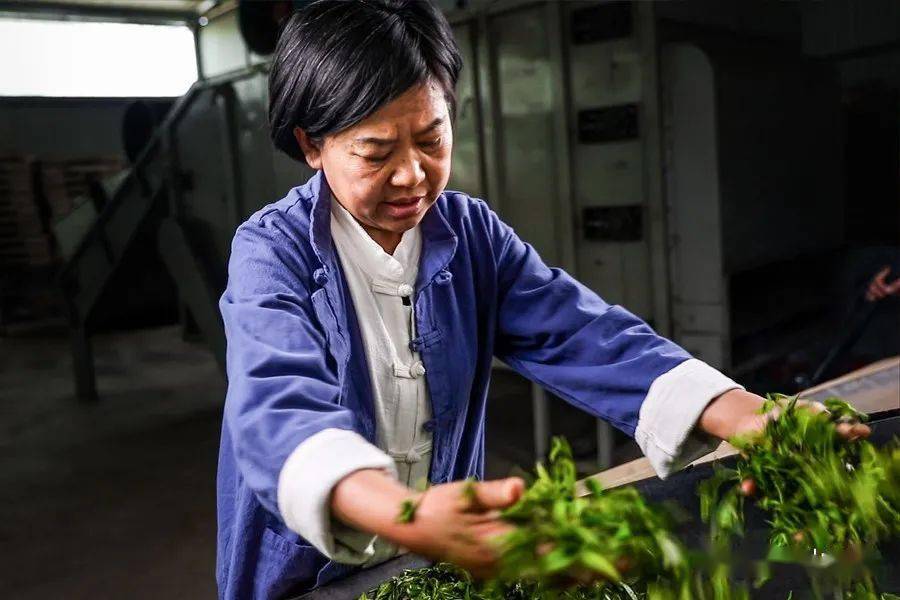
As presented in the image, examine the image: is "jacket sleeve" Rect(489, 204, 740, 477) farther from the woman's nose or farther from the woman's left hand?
the woman's nose

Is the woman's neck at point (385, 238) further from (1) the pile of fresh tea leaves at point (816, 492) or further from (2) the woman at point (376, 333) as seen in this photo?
(1) the pile of fresh tea leaves at point (816, 492)

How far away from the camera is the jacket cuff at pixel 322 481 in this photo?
81cm

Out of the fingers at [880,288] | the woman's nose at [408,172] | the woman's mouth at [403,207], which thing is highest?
the woman's nose at [408,172]

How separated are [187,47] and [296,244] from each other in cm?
270

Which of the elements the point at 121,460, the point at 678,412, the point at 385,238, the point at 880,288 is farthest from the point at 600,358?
the point at 121,460

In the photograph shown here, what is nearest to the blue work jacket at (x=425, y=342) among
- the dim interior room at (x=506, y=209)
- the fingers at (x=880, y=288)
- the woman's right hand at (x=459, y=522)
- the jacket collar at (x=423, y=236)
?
the jacket collar at (x=423, y=236)

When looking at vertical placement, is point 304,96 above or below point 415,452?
above

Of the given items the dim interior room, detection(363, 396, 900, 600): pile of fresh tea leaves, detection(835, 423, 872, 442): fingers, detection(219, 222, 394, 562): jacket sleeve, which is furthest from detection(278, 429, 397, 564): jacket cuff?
the dim interior room

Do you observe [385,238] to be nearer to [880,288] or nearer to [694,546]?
[694,546]

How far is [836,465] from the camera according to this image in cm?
108

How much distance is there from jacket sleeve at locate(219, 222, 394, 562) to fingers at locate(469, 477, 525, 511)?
159 mm

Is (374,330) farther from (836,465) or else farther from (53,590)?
(53,590)

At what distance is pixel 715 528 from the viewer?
3.68 ft

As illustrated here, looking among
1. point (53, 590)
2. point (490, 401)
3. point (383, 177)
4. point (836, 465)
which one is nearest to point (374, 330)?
point (383, 177)
